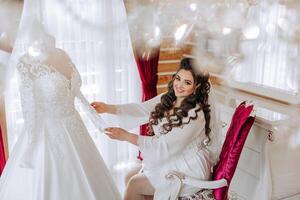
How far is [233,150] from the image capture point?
94 centimetres

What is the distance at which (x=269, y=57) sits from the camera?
129 cm

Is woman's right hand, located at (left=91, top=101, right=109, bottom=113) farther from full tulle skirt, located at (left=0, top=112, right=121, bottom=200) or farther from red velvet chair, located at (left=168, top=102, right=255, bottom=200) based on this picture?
red velvet chair, located at (left=168, top=102, right=255, bottom=200)

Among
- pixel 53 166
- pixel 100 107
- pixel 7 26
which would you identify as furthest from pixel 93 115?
pixel 7 26

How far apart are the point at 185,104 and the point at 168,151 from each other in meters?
0.13

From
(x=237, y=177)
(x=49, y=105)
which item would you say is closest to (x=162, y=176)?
(x=49, y=105)

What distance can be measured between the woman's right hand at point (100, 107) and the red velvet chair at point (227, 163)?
0.27 meters

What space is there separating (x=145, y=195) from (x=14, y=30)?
566 mm

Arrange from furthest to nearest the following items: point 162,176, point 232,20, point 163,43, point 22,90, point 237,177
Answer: point 237,177 → point 232,20 → point 163,43 → point 162,176 → point 22,90

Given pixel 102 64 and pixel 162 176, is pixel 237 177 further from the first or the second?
pixel 102 64

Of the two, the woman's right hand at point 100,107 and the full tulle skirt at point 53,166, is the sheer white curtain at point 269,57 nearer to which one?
the woman's right hand at point 100,107

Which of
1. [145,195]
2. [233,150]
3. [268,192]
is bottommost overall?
[268,192]

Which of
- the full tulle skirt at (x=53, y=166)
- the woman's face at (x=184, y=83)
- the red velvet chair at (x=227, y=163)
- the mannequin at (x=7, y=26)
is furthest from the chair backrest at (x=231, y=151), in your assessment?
the mannequin at (x=7, y=26)

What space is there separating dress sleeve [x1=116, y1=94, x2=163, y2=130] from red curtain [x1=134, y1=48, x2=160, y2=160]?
6 cm

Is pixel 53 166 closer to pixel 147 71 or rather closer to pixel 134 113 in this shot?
pixel 134 113
